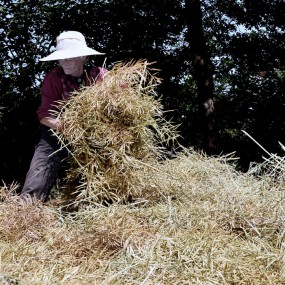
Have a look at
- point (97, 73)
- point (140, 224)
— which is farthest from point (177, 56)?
point (140, 224)

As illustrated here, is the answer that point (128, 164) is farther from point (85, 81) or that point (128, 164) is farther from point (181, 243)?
point (181, 243)

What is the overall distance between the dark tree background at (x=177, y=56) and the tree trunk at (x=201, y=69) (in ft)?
0.04

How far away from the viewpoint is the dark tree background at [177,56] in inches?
224

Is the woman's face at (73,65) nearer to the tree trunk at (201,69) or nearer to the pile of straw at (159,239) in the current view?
the pile of straw at (159,239)

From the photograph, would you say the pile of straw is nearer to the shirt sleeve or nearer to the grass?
the grass

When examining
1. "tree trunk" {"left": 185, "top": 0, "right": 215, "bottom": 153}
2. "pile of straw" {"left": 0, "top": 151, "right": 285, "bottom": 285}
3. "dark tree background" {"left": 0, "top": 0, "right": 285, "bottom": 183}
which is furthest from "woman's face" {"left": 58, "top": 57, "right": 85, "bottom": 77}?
"tree trunk" {"left": 185, "top": 0, "right": 215, "bottom": 153}

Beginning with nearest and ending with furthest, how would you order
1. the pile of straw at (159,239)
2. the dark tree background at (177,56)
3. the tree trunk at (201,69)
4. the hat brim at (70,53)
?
the pile of straw at (159,239), the hat brim at (70,53), the dark tree background at (177,56), the tree trunk at (201,69)

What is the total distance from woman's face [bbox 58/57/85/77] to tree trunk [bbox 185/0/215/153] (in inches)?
120

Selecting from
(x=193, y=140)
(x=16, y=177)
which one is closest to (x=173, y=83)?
(x=193, y=140)

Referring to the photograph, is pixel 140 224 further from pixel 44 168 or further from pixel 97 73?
pixel 97 73

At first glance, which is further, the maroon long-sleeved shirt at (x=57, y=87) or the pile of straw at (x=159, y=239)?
the maroon long-sleeved shirt at (x=57, y=87)

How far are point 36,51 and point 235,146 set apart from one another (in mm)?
3444

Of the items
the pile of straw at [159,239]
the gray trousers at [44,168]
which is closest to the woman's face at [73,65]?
the gray trousers at [44,168]

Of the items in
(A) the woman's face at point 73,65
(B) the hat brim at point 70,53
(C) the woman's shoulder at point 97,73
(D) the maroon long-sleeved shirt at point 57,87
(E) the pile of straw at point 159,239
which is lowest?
(E) the pile of straw at point 159,239
